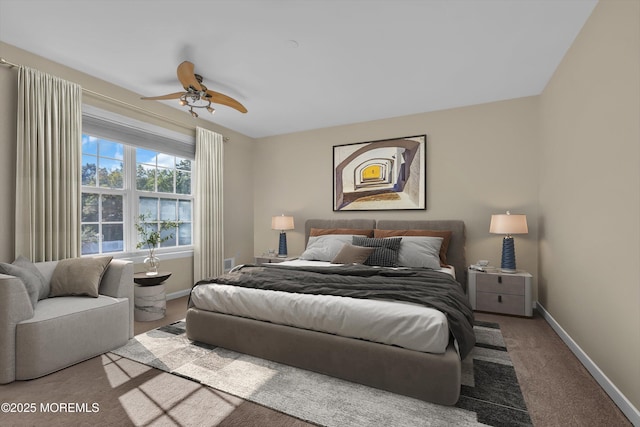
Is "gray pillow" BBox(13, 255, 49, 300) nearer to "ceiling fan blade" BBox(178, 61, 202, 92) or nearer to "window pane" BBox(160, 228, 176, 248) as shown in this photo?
"window pane" BBox(160, 228, 176, 248)

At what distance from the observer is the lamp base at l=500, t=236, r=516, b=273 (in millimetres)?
3488

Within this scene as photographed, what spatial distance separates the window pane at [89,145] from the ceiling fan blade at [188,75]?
1353 millimetres

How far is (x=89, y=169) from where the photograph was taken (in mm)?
3324

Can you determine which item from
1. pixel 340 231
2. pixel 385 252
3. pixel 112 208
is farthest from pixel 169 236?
pixel 385 252

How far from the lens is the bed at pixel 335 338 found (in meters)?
1.80

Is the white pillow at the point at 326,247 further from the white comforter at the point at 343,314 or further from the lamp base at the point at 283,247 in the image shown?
the white comforter at the point at 343,314

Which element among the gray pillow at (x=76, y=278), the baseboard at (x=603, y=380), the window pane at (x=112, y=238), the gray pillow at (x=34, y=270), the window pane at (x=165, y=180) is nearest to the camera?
the baseboard at (x=603, y=380)

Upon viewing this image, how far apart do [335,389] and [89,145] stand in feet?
11.6

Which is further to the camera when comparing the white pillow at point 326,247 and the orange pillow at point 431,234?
the white pillow at point 326,247

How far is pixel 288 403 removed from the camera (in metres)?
1.81

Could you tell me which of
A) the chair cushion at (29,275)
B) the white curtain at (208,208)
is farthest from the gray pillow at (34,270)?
the white curtain at (208,208)

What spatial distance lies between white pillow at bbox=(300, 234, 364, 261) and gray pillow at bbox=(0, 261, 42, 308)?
2.69m

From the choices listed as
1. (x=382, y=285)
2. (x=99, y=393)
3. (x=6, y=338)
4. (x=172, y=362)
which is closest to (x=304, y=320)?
(x=382, y=285)

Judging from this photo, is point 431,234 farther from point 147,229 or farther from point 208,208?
point 147,229
